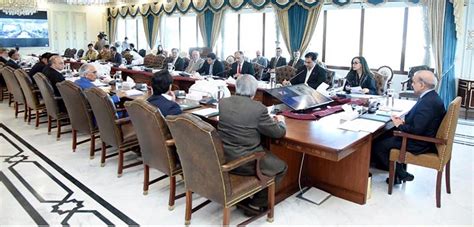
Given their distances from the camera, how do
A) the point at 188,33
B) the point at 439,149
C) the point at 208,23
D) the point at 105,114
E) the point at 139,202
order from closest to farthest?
the point at 439,149 < the point at 139,202 < the point at 105,114 < the point at 208,23 < the point at 188,33

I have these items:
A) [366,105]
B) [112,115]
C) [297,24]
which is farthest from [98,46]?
[366,105]

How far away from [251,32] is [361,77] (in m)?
6.00

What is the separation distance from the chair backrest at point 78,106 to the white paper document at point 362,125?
2.63 metres

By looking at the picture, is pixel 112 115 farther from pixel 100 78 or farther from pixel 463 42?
pixel 463 42

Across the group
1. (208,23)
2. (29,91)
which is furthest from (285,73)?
(208,23)

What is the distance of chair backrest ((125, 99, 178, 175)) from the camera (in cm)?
289

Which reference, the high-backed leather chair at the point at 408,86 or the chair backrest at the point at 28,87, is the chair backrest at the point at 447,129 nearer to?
the high-backed leather chair at the point at 408,86

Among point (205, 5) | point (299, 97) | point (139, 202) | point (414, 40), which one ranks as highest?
point (205, 5)

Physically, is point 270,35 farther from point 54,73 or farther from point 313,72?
point 54,73

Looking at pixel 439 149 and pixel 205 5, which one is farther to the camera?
pixel 205 5

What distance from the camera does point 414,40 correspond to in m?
7.68

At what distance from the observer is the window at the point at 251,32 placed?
34.7 feet

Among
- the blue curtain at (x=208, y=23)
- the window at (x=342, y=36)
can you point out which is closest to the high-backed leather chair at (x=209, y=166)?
the window at (x=342, y=36)

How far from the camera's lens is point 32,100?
5.54m
